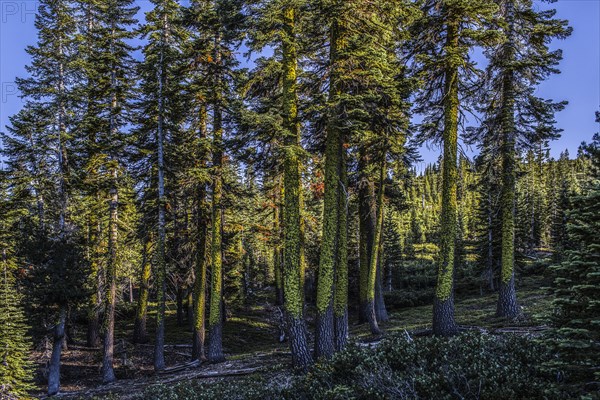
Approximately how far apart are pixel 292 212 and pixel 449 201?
18.3 ft

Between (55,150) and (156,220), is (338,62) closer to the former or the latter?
(156,220)

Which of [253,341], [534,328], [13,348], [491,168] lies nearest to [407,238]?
[253,341]

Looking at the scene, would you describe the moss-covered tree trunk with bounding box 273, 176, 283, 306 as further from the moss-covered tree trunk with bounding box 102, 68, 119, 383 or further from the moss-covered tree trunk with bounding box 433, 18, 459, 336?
the moss-covered tree trunk with bounding box 433, 18, 459, 336

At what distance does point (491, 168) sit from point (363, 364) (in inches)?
495

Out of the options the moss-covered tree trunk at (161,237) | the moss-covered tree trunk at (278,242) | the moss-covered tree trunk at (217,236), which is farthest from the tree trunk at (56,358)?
the moss-covered tree trunk at (278,242)

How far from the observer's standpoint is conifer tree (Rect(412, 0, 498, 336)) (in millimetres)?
11992

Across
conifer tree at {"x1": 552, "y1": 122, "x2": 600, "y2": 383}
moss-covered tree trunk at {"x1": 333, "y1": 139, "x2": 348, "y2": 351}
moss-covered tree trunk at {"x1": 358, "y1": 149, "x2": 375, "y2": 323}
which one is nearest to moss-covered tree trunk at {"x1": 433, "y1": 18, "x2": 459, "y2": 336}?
moss-covered tree trunk at {"x1": 333, "y1": 139, "x2": 348, "y2": 351}

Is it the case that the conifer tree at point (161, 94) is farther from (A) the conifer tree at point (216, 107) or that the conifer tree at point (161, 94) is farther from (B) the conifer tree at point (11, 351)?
(B) the conifer tree at point (11, 351)

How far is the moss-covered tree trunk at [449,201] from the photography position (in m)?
12.1

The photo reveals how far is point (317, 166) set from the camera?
52.0 feet

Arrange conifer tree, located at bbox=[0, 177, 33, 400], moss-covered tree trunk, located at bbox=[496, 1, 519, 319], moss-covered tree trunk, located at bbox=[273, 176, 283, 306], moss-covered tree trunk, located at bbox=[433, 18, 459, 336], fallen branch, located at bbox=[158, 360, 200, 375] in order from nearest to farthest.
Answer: moss-covered tree trunk, located at bbox=[433, 18, 459, 336], conifer tree, located at bbox=[0, 177, 33, 400], moss-covered tree trunk, located at bbox=[496, 1, 519, 319], fallen branch, located at bbox=[158, 360, 200, 375], moss-covered tree trunk, located at bbox=[273, 176, 283, 306]

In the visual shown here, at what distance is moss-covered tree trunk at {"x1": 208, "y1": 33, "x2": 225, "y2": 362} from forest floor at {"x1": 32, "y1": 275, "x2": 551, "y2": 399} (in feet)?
3.14

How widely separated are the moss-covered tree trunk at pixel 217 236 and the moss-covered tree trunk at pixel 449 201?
29.3ft

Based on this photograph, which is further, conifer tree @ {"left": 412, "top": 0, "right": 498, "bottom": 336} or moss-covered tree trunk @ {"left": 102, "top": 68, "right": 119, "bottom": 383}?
moss-covered tree trunk @ {"left": 102, "top": 68, "right": 119, "bottom": 383}
